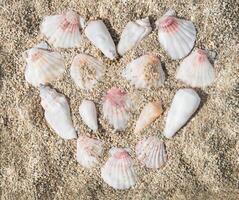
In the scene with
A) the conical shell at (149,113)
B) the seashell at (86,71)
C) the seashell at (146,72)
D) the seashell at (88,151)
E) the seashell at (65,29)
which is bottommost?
the seashell at (88,151)

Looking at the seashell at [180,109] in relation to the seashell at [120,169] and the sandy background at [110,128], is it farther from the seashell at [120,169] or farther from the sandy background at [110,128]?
the seashell at [120,169]

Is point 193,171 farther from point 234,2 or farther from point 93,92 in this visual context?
point 234,2

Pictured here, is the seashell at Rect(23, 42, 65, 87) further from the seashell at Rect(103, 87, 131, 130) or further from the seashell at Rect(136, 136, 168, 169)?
the seashell at Rect(136, 136, 168, 169)

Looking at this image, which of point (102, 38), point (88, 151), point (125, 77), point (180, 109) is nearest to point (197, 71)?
point (180, 109)

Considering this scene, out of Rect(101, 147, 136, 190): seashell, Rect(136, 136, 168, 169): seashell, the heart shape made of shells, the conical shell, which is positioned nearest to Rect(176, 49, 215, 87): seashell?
the heart shape made of shells

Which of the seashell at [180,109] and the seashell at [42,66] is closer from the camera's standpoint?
the seashell at [180,109]

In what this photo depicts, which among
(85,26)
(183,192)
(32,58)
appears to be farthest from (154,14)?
(183,192)

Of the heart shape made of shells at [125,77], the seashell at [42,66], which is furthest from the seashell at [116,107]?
the seashell at [42,66]
